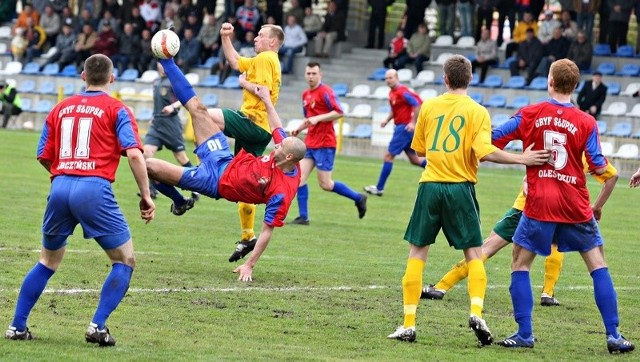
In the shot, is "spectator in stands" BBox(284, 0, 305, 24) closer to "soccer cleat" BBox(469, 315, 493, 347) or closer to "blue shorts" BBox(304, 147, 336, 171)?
"blue shorts" BBox(304, 147, 336, 171)

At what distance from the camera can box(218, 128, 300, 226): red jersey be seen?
38.3 feet

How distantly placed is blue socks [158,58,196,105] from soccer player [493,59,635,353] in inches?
129

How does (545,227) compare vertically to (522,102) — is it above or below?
above

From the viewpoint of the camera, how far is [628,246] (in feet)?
55.4

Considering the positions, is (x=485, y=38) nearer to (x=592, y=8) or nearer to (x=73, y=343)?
(x=592, y=8)

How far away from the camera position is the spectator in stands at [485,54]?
112 ft

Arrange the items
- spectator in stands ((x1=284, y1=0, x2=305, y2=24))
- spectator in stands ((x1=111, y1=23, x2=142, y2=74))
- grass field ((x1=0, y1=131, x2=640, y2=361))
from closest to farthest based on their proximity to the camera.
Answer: grass field ((x1=0, y1=131, x2=640, y2=361))
spectator in stands ((x1=284, y1=0, x2=305, y2=24))
spectator in stands ((x1=111, y1=23, x2=142, y2=74))

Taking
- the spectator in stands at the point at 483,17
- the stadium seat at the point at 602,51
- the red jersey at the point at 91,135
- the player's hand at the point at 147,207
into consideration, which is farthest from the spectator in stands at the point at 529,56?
the red jersey at the point at 91,135

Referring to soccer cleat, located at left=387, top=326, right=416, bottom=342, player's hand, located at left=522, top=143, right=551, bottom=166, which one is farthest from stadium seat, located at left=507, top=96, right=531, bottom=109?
soccer cleat, located at left=387, top=326, right=416, bottom=342

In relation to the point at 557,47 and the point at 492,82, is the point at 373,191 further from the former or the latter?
the point at 492,82

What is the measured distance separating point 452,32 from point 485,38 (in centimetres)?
334

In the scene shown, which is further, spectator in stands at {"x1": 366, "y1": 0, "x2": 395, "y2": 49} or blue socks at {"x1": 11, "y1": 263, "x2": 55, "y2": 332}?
spectator in stands at {"x1": 366, "y1": 0, "x2": 395, "y2": 49}

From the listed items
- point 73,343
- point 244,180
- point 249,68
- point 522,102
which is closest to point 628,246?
point 249,68

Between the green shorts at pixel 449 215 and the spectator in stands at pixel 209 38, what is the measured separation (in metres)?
29.7
